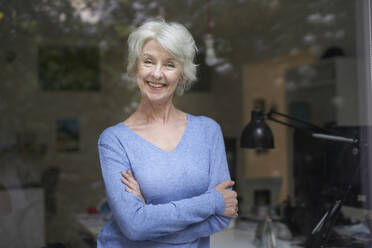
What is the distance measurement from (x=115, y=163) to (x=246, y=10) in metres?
4.75

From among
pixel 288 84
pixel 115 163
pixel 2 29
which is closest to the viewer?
pixel 115 163

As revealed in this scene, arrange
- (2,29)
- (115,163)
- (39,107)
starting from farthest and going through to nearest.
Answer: (39,107), (2,29), (115,163)

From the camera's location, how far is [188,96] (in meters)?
6.53

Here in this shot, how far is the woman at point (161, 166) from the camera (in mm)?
1329

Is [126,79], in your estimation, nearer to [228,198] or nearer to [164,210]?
[228,198]

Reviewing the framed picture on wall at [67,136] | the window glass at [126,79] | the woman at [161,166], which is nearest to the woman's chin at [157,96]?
the woman at [161,166]

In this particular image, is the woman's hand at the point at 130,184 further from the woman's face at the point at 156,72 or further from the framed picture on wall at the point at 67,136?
the framed picture on wall at the point at 67,136

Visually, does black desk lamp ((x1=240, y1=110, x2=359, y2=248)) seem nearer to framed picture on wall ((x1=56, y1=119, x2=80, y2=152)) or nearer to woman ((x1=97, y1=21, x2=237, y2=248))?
woman ((x1=97, y1=21, x2=237, y2=248))

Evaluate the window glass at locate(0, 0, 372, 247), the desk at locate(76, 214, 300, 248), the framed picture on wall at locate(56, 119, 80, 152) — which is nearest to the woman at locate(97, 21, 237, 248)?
the desk at locate(76, 214, 300, 248)

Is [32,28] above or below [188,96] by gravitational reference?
above

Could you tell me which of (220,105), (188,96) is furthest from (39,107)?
(220,105)

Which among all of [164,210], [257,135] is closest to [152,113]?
[164,210]

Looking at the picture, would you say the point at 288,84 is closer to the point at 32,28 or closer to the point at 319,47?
the point at 319,47

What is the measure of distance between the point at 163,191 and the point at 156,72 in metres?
0.38
